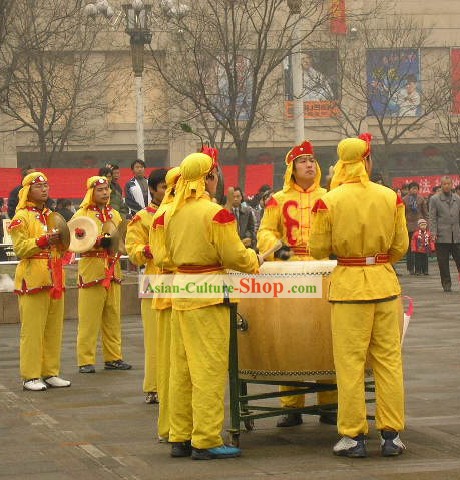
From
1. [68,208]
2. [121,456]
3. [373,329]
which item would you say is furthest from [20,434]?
[68,208]

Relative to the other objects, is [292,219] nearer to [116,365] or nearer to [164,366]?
[164,366]

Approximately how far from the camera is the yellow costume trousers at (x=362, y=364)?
8.66 metres

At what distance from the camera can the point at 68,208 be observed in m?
27.5

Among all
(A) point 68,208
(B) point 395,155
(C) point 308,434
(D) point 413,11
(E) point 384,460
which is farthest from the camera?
(B) point 395,155

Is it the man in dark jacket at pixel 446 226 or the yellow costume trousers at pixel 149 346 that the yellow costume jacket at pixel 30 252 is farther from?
the man in dark jacket at pixel 446 226

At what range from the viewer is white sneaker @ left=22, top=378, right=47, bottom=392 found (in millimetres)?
12414

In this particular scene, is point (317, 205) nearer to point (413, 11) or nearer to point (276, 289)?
point (276, 289)

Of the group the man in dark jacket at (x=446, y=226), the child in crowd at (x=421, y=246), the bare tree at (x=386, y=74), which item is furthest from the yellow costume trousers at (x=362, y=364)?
the bare tree at (x=386, y=74)

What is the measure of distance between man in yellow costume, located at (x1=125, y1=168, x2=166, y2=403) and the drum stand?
5.01ft

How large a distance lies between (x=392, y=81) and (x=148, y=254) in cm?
3671

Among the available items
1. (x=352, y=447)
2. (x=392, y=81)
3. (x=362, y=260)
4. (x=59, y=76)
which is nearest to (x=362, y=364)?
(x=352, y=447)

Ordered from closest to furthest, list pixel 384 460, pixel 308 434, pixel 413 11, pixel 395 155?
pixel 384 460 → pixel 308 434 → pixel 413 11 → pixel 395 155

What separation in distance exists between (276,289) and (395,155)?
53.6m

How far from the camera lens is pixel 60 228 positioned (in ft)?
40.4
